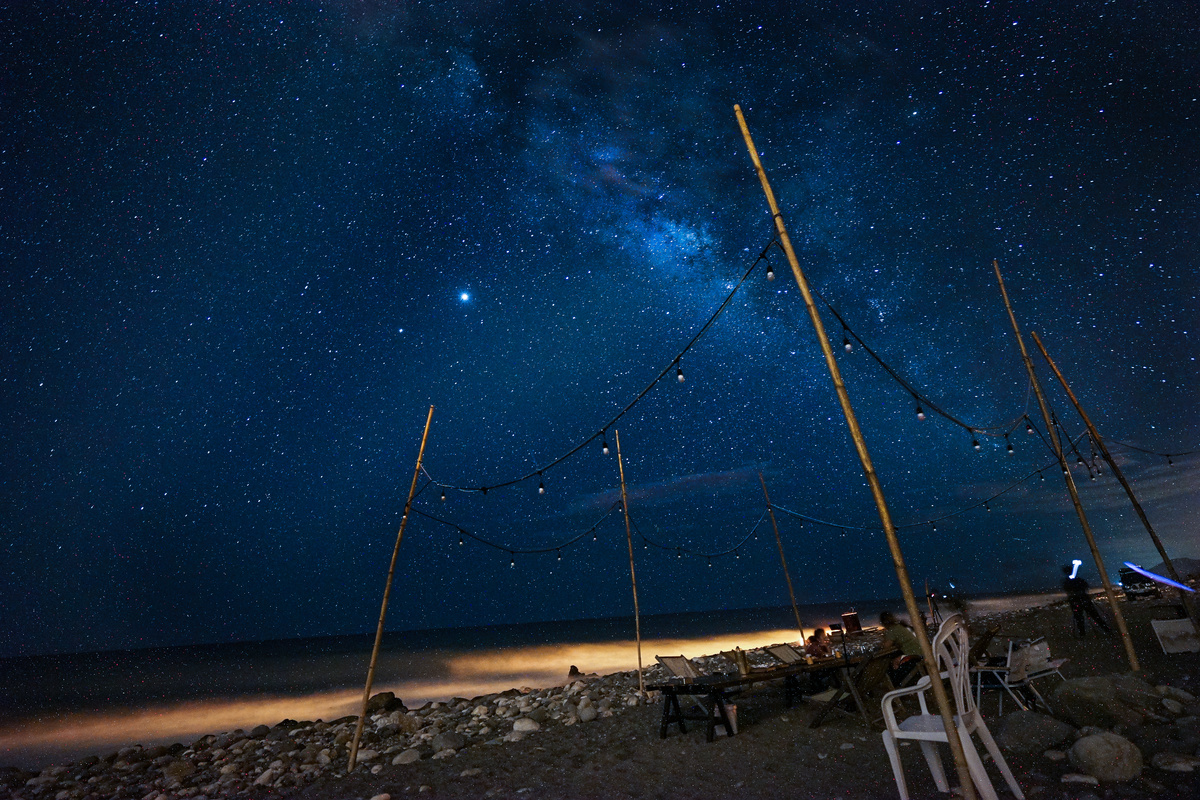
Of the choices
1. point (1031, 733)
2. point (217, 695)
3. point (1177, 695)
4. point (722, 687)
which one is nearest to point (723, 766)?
point (722, 687)

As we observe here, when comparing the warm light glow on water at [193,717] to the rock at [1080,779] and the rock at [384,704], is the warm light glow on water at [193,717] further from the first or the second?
the rock at [1080,779]

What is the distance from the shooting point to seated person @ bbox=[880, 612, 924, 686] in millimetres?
7516

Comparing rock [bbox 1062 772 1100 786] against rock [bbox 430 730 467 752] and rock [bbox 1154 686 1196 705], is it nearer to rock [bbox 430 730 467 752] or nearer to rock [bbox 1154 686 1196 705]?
rock [bbox 1154 686 1196 705]

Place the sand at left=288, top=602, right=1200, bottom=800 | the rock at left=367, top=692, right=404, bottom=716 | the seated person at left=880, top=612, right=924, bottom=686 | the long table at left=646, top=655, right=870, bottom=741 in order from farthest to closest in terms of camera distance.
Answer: the rock at left=367, top=692, right=404, bottom=716 → the seated person at left=880, top=612, right=924, bottom=686 → the long table at left=646, top=655, right=870, bottom=741 → the sand at left=288, top=602, right=1200, bottom=800

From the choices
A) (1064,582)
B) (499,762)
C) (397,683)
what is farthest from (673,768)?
(397,683)

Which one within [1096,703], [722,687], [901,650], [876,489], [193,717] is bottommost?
[193,717]

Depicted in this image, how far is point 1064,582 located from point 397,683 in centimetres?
3781

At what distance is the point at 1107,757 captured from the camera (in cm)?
435

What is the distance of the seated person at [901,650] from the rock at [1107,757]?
287 centimetres

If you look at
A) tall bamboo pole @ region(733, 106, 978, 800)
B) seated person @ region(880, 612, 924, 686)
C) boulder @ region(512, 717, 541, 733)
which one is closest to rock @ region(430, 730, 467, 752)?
boulder @ region(512, 717, 541, 733)

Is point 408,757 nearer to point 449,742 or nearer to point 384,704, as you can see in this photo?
point 449,742

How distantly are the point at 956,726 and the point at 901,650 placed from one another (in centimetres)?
429

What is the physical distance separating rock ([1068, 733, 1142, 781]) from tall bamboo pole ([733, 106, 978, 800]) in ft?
3.72

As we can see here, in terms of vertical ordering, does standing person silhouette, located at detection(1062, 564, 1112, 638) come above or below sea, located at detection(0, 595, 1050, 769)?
above
